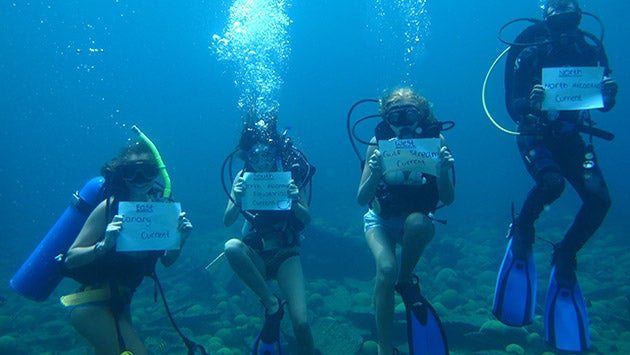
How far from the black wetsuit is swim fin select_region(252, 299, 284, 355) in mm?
3426

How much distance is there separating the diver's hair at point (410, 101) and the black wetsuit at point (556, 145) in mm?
1395

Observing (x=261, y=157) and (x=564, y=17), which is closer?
(x=564, y=17)

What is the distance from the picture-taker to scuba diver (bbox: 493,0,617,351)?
16.4 feet

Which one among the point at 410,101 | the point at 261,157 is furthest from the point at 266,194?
the point at 410,101

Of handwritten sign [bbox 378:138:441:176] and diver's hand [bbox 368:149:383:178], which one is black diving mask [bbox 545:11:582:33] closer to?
handwritten sign [bbox 378:138:441:176]

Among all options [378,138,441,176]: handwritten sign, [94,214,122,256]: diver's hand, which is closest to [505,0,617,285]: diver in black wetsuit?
[378,138,441,176]: handwritten sign

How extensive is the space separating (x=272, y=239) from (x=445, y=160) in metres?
2.50

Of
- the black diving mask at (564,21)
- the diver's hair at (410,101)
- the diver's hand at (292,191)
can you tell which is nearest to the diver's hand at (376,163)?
the diver's hair at (410,101)

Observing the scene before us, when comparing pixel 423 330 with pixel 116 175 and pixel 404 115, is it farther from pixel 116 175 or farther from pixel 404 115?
pixel 116 175

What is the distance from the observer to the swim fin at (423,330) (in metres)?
4.30

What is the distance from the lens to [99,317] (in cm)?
420

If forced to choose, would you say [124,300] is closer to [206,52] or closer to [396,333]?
[396,333]

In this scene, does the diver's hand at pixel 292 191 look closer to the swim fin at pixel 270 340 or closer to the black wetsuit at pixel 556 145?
the swim fin at pixel 270 340

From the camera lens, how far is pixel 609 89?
194 inches
